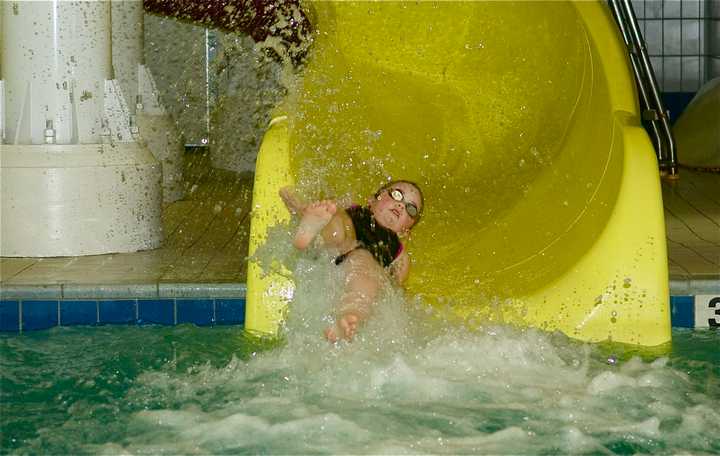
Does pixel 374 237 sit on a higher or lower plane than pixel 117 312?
higher

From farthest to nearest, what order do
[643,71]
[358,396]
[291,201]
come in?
[643,71], [291,201], [358,396]

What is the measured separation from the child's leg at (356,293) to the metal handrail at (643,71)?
8.99 ft

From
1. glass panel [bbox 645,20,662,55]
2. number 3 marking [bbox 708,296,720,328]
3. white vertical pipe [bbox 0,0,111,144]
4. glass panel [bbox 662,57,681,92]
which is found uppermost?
glass panel [bbox 645,20,662,55]

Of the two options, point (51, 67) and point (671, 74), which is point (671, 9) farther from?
point (51, 67)

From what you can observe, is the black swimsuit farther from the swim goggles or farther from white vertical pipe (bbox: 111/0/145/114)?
white vertical pipe (bbox: 111/0/145/114)

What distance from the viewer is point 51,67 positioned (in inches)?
142

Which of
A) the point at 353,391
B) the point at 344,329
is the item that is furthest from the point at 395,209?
the point at 353,391

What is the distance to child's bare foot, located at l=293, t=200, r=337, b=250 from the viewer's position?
2682 millimetres

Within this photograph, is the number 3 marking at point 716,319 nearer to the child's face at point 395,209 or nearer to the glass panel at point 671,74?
the child's face at point 395,209

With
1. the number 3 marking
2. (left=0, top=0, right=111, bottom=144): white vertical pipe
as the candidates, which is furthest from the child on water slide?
(left=0, top=0, right=111, bottom=144): white vertical pipe

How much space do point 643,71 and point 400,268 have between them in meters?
2.79

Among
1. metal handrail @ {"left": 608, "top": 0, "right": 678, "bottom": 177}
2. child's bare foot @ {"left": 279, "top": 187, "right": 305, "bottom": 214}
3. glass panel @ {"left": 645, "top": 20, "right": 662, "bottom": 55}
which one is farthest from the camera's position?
glass panel @ {"left": 645, "top": 20, "right": 662, "bottom": 55}

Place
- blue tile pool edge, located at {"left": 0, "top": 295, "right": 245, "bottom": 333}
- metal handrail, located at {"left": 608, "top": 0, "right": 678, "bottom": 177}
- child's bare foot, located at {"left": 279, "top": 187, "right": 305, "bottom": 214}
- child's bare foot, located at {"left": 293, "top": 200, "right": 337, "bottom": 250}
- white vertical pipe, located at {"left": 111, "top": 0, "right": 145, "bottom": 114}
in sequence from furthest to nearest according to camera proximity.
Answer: metal handrail, located at {"left": 608, "top": 0, "right": 678, "bottom": 177} < white vertical pipe, located at {"left": 111, "top": 0, "right": 145, "bottom": 114} < blue tile pool edge, located at {"left": 0, "top": 295, "right": 245, "bottom": 333} < child's bare foot, located at {"left": 279, "top": 187, "right": 305, "bottom": 214} < child's bare foot, located at {"left": 293, "top": 200, "right": 337, "bottom": 250}

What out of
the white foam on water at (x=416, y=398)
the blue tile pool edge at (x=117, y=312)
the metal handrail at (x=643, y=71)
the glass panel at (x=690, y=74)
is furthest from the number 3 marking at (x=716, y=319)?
the glass panel at (x=690, y=74)
